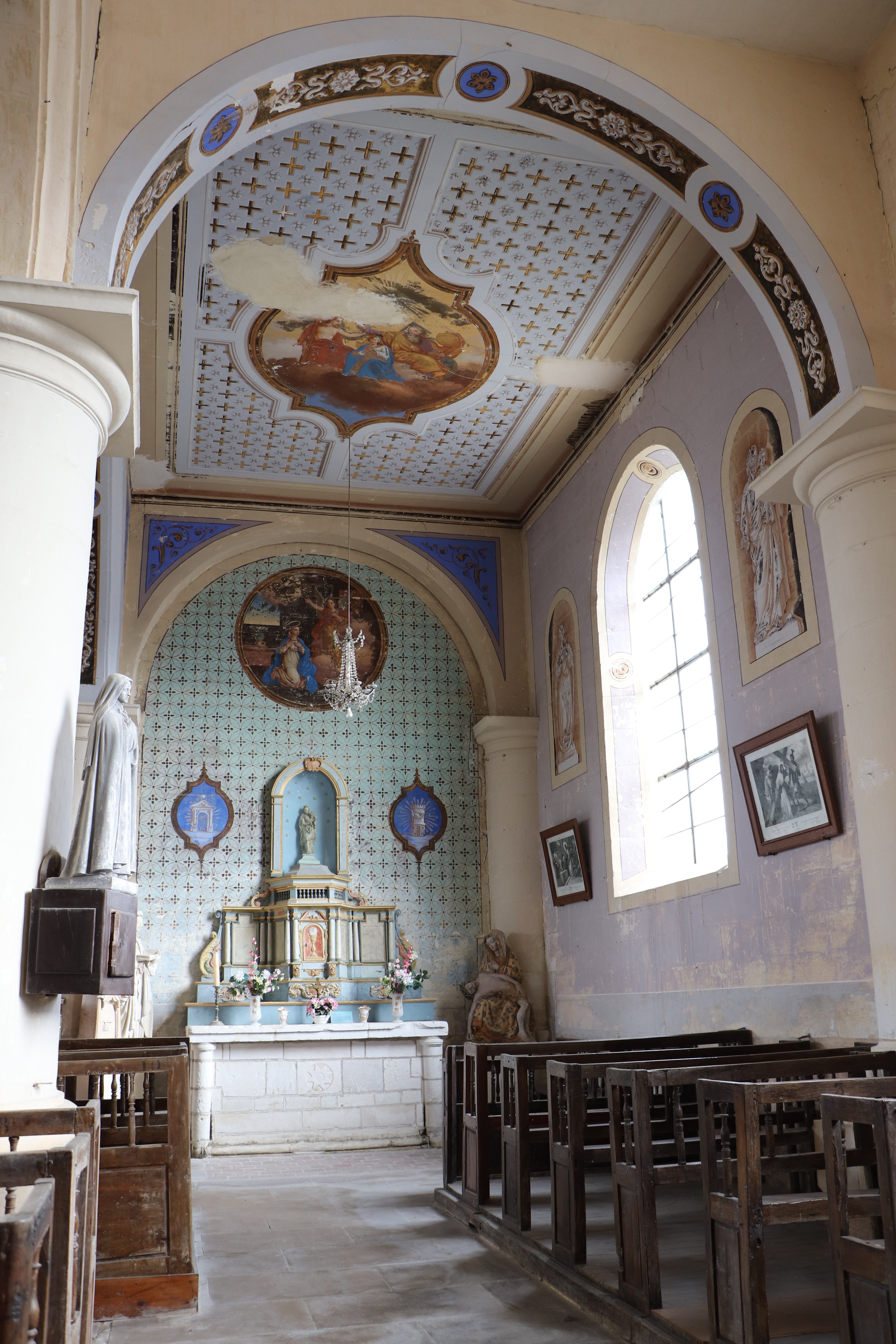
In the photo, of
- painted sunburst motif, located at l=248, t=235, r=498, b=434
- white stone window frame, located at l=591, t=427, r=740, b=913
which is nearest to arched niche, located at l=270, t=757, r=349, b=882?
white stone window frame, located at l=591, t=427, r=740, b=913

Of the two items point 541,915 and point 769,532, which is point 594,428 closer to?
point 769,532

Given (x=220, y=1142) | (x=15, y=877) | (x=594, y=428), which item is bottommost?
(x=220, y=1142)

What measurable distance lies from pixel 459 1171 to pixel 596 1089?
5.18 ft

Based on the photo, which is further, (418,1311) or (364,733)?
(364,733)

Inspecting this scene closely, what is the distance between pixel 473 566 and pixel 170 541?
3.48m

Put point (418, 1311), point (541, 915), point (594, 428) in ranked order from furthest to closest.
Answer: point (541, 915), point (594, 428), point (418, 1311)

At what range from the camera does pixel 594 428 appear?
10.9 m

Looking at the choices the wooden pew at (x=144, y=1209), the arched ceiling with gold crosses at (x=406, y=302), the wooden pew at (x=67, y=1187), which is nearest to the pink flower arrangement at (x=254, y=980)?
the arched ceiling with gold crosses at (x=406, y=302)

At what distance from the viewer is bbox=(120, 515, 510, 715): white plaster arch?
1172 cm

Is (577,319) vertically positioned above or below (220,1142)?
above

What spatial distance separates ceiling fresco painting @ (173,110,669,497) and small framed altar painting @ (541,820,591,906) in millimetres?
4087

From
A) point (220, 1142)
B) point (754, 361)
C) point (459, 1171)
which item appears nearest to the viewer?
point (459, 1171)

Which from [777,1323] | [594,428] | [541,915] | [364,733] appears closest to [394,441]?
[594,428]

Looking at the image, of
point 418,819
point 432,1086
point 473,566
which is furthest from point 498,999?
point 473,566
